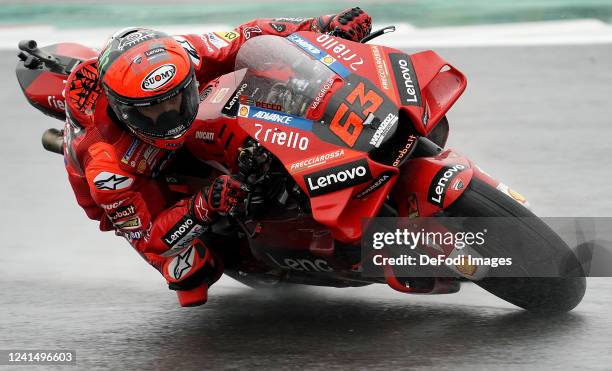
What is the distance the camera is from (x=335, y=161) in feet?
15.0

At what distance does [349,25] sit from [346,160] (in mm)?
1181

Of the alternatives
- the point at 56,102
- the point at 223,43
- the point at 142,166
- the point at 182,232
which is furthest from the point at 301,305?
the point at 56,102

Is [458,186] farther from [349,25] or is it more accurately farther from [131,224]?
[131,224]

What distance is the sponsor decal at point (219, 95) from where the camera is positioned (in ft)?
16.7

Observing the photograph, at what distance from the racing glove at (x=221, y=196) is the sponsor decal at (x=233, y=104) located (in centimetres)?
27

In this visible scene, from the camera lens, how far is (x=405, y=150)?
15.5 ft

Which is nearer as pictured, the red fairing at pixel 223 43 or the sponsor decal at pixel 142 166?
the sponsor decal at pixel 142 166

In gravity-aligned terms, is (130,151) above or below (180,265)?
above

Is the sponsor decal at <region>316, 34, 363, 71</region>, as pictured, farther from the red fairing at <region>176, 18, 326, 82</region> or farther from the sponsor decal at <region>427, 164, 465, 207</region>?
the red fairing at <region>176, 18, 326, 82</region>

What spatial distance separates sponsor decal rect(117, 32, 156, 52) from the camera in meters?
5.01

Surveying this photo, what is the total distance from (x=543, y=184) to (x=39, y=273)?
3.12 meters

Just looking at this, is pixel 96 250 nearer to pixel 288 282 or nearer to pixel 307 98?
pixel 288 282

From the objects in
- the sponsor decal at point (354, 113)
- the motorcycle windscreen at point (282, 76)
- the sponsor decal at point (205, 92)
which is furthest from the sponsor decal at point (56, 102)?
the sponsor decal at point (354, 113)

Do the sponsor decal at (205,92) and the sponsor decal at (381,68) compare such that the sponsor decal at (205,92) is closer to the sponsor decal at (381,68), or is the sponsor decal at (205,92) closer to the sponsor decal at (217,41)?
the sponsor decal at (217,41)
